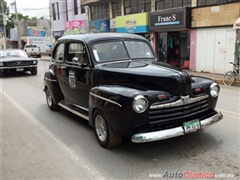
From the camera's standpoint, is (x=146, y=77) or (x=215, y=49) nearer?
(x=146, y=77)

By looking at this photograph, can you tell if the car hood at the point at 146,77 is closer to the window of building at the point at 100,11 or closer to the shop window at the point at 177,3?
Result: the shop window at the point at 177,3

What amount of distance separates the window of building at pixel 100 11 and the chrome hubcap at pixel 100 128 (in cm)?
2041

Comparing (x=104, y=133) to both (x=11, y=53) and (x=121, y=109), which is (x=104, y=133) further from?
(x=11, y=53)

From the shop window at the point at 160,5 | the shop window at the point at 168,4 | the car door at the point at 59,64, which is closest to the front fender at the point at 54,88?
the car door at the point at 59,64

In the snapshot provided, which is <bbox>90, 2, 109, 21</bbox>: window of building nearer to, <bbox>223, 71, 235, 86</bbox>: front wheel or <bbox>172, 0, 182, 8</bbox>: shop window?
<bbox>172, 0, 182, 8</bbox>: shop window

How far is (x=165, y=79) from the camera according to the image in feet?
13.2

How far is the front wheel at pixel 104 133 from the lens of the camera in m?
4.15

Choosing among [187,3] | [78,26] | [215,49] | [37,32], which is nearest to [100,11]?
[78,26]

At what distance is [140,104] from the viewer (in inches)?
145

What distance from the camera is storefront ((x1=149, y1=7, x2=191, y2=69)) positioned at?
15.1 metres

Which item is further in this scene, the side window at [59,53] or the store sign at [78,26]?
the store sign at [78,26]

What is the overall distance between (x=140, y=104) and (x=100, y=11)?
73.7 feet

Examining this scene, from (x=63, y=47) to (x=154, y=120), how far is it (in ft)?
11.0

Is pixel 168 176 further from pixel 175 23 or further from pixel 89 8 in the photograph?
pixel 89 8
